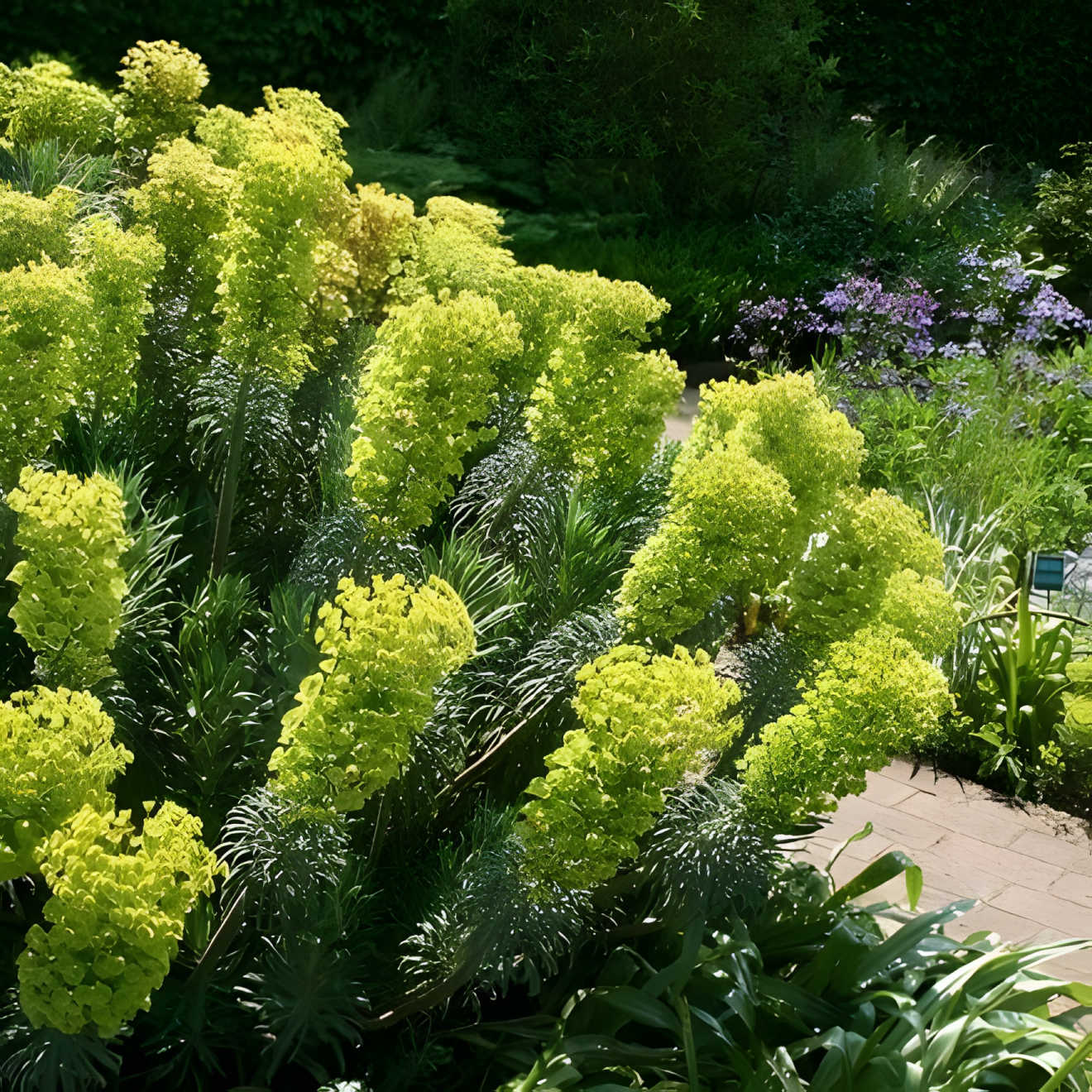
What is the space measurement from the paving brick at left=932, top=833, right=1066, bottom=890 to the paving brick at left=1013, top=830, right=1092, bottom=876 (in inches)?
1.5

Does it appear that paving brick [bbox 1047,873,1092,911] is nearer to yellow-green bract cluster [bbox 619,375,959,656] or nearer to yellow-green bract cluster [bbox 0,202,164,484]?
yellow-green bract cluster [bbox 619,375,959,656]

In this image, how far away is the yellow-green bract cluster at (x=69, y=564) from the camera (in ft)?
7.00

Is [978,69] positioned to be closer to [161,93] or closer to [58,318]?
[161,93]

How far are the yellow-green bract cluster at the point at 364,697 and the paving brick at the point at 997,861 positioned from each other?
101 inches

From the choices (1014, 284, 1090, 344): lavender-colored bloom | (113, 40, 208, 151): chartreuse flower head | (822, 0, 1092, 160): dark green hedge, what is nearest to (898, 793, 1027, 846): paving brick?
(113, 40, 208, 151): chartreuse flower head

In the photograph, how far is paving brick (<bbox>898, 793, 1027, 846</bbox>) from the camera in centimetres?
428

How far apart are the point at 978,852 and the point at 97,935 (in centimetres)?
312

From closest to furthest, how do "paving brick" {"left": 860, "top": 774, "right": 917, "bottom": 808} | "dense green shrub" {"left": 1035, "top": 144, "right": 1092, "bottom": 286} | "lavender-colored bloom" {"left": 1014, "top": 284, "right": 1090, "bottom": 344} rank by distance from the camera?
"paving brick" {"left": 860, "top": 774, "right": 917, "bottom": 808} < "lavender-colored bloom" {"left": 1014, "top": 284, "right": 1090, "bottom": 344} < "dense green shrub" {"left": 1035, "top": 144, "right": 1092, "bottom": 286}

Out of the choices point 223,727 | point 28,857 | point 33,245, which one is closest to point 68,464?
point 33,245

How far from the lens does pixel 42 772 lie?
1.94 meters

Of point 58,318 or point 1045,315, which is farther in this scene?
point 1045,315

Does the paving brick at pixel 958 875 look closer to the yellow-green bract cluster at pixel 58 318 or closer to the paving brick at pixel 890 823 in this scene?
the paving brick at pixel 890 823

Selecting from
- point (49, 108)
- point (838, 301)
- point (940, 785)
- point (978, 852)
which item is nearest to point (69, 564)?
point (978, 852)

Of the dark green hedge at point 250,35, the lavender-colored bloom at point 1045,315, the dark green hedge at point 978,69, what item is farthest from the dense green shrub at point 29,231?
the dark green hedge at point 978,69
